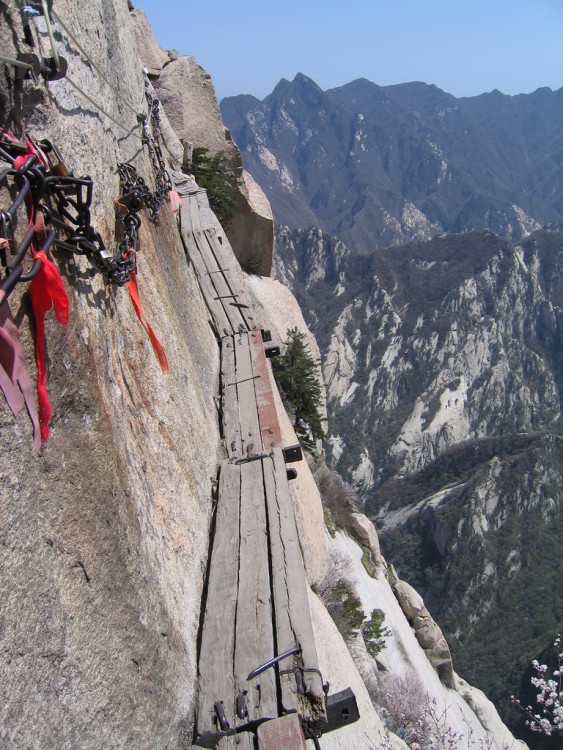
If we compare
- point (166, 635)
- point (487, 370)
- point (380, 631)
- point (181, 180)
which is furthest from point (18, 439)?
point (487, 370)

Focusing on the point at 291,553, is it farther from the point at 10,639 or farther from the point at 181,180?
the point at 181,180

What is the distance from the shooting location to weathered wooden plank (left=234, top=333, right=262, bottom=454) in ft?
23.2

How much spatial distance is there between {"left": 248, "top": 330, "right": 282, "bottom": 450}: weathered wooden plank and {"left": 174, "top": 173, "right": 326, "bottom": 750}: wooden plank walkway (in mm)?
19

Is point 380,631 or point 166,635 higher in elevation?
point 166,635

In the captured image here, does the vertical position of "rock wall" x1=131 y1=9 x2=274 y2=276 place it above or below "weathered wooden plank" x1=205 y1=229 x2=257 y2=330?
above

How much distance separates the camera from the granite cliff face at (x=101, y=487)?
275 cm

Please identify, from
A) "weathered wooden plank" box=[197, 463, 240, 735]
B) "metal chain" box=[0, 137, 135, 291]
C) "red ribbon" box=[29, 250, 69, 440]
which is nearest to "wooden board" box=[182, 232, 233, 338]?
"weathered wooden plank" box=[197, 463, 240, 735]

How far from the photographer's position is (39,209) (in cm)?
320

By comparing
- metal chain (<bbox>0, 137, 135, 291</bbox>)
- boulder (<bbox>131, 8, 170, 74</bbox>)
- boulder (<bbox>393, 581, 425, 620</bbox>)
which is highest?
boulder (<bbox>131, 8, 170, 74</bbox>)

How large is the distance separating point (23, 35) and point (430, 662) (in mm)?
19851

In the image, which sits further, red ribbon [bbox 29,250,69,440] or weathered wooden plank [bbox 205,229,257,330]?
weathered wooden plank [bbox 205,229,257,330]

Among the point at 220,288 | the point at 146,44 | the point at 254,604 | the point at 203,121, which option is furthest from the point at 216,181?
the point at 254,604

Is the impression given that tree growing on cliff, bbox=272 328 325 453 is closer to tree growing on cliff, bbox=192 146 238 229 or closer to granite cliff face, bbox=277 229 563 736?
tree growing on cliff, bbox=192 146 238 229

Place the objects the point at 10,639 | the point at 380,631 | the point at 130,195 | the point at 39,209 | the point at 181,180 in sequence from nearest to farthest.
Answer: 1. the point at 10,639
2. the point at 39,209
3. the point at 130,195
4. the point at 181,180
5. the point at 380,631
